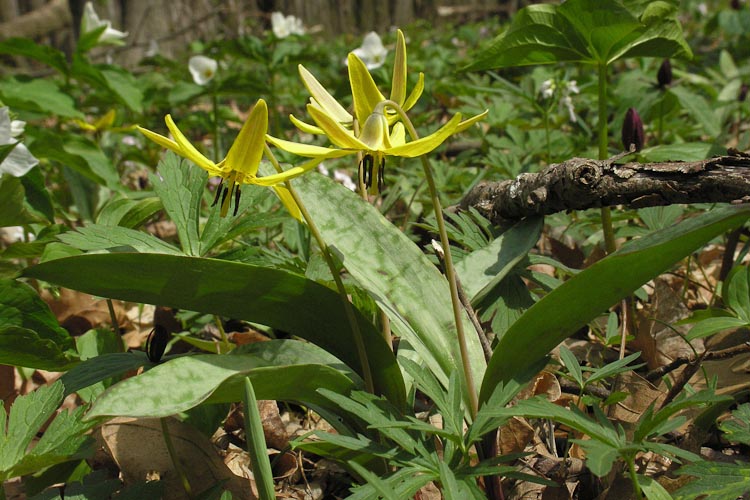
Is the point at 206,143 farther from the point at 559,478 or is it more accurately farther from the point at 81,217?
the point at 559,478

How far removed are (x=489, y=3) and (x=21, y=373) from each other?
35.7ft

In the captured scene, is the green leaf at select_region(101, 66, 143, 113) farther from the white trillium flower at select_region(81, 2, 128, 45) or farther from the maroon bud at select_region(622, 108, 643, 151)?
the maroon bud at select_region(622, 108, 643, 151)

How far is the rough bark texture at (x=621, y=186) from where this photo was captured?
132 centimetres

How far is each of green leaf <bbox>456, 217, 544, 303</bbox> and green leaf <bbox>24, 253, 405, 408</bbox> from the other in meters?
0.29

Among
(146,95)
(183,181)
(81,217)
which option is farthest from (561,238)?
(146,95)

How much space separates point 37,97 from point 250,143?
230 centimetres

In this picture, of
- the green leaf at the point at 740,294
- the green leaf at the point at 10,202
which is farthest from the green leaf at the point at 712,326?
the green leaf at the point at 10,202

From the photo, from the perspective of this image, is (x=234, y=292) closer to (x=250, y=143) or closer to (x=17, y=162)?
(x=250, y=143)

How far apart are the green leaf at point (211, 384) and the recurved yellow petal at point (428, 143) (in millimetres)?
371

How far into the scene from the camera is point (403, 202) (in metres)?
2.88

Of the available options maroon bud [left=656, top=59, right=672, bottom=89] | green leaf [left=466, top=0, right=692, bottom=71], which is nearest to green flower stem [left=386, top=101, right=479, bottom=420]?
green leaf [left=466, top=0, right=692, bottom=71]

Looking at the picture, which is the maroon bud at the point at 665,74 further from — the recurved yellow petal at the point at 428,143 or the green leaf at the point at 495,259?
the recurved yellow petal at the point at 428,143

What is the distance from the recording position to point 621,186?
4.80ft

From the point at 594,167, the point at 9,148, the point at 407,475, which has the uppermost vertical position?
the point at 9,148
